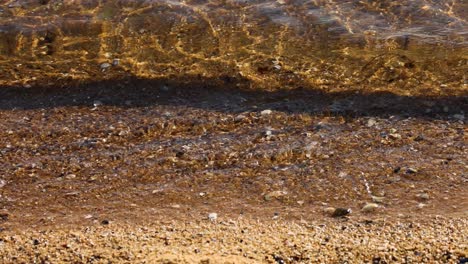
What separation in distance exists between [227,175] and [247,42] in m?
4.19

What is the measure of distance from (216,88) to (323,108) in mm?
1876

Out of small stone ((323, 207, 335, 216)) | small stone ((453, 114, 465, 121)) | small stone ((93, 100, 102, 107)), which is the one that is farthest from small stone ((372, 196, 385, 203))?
small stone ((93, 100, 102, 107))

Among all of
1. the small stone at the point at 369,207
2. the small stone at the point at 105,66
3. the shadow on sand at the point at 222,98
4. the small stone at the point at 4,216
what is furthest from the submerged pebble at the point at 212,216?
the small stone at the point at 105,66

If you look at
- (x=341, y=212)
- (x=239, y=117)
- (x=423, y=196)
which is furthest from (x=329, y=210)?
(x=239, y=117)

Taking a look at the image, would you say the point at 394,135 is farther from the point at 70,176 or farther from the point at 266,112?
the point at 70,176

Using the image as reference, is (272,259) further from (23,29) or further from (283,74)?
(23,29)

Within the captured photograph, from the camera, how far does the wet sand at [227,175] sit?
19.4 ft

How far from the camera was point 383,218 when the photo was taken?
636 cm

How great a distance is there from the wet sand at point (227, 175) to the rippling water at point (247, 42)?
539 mm

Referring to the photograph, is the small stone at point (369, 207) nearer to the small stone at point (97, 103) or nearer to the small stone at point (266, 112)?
the small stone at point (266, 112)

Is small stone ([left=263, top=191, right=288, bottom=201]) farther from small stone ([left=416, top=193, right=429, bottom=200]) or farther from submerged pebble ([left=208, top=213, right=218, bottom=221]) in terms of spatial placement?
small stone ([left=416, top=193, right=429, bottom=200])

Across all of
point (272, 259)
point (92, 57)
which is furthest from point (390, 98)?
point (92, 57)

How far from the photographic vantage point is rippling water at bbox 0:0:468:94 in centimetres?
993

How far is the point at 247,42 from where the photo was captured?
1087cm
